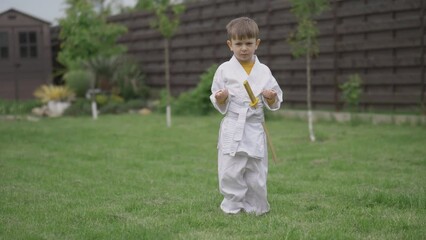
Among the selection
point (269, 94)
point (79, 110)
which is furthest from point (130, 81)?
point (269, 94)

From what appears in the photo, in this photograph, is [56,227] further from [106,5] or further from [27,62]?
[106,5]

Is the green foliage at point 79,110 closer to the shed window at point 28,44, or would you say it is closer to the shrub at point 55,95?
the shrub at point 55,95

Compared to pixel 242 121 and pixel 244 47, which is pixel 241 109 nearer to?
pixel 242 121

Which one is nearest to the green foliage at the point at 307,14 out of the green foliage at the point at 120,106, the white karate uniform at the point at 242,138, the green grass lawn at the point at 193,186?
the green grass lawn at the point at 193,186

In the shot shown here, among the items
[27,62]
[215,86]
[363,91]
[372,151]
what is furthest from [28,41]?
[215,86]

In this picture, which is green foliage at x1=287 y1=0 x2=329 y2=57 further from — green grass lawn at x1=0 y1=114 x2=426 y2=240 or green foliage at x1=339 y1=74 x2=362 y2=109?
green foliage at x1=339 y1=74 x2=362 y2=109

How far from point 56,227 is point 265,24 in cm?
975

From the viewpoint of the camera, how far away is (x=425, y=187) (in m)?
5.84

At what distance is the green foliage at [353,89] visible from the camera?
11359 millimetres

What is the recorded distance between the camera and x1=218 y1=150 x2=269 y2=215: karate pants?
4871mm

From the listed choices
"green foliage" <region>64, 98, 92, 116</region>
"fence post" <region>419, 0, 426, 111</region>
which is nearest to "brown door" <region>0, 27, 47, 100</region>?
"green foliage" <region>64, 98, 92, 116</region>

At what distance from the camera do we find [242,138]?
481 cm

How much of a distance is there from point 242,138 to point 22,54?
1479 centimetres

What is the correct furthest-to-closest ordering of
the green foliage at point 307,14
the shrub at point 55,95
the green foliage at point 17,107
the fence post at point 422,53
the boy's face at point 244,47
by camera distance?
the shrub at point 55,95 < the green foliage at point 17,107 < the fence post at point 422,53 < the green foliage at point 307,14 < the boy's face at point 244,47
